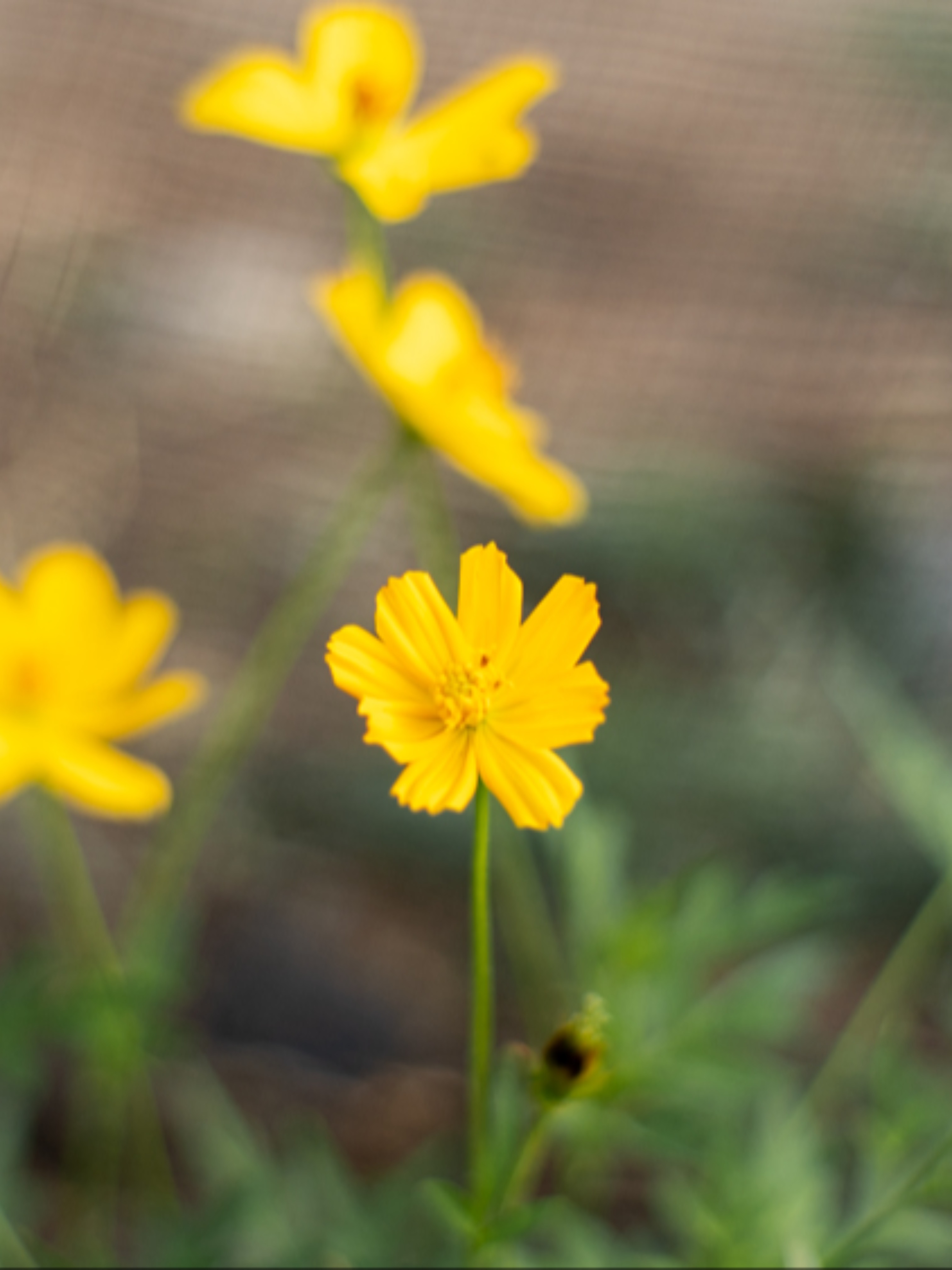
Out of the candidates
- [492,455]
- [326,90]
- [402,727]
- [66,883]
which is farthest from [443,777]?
[66,883]

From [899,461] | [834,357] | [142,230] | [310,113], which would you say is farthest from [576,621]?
[142,230]

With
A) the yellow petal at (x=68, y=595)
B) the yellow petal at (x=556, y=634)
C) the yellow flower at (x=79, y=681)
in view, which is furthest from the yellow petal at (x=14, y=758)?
the yellow petal at (x=556, y=634)

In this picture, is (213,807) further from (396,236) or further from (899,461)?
(899,461)

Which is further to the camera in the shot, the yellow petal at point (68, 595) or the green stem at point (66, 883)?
the green stem at point (66, 883)

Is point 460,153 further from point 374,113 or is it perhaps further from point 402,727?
point 402,727

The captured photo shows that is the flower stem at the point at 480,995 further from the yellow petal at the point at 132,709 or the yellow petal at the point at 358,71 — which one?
the yellow petal at the point at 358,71

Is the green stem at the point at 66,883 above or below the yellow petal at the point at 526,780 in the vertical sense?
below
